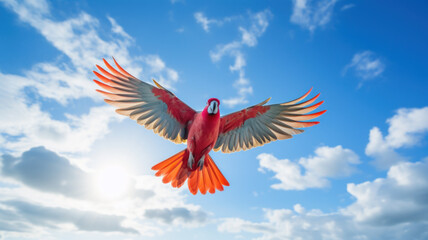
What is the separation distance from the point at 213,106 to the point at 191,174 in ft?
6.79

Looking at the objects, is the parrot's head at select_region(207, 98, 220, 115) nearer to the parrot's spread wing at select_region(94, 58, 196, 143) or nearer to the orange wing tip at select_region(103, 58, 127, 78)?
the parrot's spread wing at select_region(94, 58, 196, 143)

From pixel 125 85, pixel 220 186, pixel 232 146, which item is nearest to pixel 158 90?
pixel 125 85

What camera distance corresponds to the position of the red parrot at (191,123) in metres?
6.11

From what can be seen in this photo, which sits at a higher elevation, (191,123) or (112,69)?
(112,69)

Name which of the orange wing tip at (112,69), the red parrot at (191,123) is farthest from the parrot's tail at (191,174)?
the orange wing tip at (112,69)

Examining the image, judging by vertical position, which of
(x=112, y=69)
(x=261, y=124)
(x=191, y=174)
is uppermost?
(x=112, y=69)

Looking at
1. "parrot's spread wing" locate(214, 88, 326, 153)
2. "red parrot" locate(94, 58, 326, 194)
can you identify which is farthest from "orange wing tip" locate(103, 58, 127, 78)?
"parrot's spread wing" locate(214, 88, 326, 153)

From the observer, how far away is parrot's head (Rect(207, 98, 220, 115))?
532 centimetres

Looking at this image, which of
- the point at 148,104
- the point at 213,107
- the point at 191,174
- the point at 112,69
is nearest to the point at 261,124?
the point at 213,107

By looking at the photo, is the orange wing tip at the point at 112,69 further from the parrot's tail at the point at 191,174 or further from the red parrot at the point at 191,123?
the parrot's tail at the point at 191,174

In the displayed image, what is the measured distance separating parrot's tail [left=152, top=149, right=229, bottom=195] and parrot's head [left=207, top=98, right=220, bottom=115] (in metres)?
1.45

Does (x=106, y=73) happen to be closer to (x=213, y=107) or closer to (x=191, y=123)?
(x=191, y=123)

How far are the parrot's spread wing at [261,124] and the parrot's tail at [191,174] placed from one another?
572 mm

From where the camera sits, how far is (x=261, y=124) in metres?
6.80
